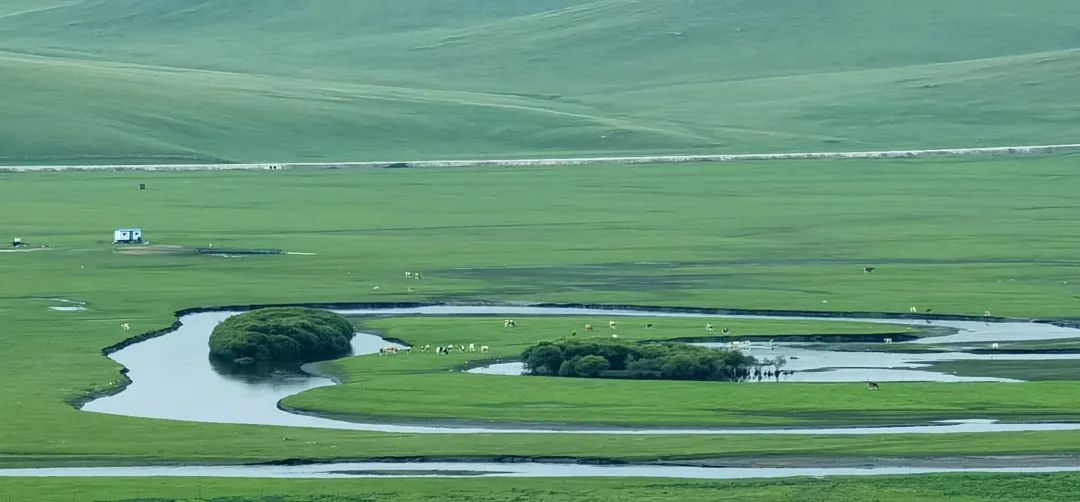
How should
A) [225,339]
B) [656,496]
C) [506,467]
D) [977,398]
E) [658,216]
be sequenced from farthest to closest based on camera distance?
1. [658,216]
2. [225,339]
3. [977,398]
4. [506,467]
5. [656,496]

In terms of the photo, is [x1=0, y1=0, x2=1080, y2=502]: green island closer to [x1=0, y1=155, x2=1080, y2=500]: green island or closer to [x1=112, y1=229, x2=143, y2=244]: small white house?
[x1=0, y1=155, x2=1080, y2=500]: green island

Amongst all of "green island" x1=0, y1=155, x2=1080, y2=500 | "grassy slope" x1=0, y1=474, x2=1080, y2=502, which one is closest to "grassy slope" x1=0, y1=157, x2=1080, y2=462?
"green island" x1=0, y1=155, x2=1080, y2=500

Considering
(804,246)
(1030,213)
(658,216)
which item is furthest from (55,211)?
(1030,213)

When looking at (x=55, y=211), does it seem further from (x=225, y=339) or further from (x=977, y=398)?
(x=977, y=398)

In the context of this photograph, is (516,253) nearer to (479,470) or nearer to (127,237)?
(127,237)

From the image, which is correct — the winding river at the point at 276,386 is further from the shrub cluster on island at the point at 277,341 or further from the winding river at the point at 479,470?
the winding river at the point at 479,470
